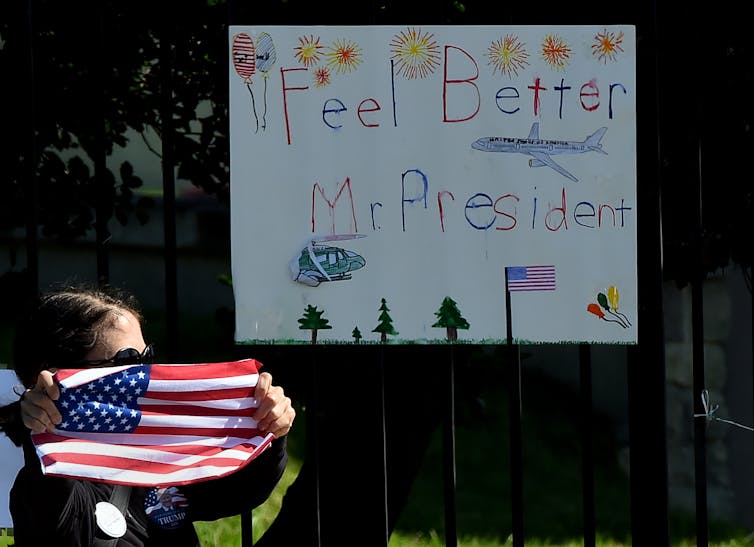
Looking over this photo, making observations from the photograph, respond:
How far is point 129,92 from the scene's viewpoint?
11.0 ft

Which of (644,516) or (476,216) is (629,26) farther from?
(644,516)

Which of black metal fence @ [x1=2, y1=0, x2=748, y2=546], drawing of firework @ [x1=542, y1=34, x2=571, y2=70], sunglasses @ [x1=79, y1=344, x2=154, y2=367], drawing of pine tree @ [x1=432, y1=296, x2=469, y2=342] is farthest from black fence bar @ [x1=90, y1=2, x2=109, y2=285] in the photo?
drawing of firework @ [x1=542, y1=34, x2=571, y2=70]

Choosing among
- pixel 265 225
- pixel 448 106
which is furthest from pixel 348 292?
pixel 448 106

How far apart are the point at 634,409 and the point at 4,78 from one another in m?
1.92

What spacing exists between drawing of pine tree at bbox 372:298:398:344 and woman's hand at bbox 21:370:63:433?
2.73 feet

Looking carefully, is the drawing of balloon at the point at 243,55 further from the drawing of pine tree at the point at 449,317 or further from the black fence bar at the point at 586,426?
the black fence bar at the point at 586,426

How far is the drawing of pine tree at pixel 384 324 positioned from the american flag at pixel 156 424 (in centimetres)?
49

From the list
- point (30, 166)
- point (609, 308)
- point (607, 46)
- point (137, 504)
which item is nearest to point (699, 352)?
point (609, 308)

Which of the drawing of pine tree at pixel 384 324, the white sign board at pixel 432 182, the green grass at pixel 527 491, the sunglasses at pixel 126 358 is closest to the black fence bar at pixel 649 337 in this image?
the white sign board at pixel 432 182

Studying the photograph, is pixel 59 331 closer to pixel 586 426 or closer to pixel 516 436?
pixel 516 436

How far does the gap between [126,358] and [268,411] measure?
0.29 metres

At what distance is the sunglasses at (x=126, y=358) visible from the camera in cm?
210

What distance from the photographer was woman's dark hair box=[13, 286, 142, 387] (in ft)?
6.93

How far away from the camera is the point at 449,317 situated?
2621 mm
